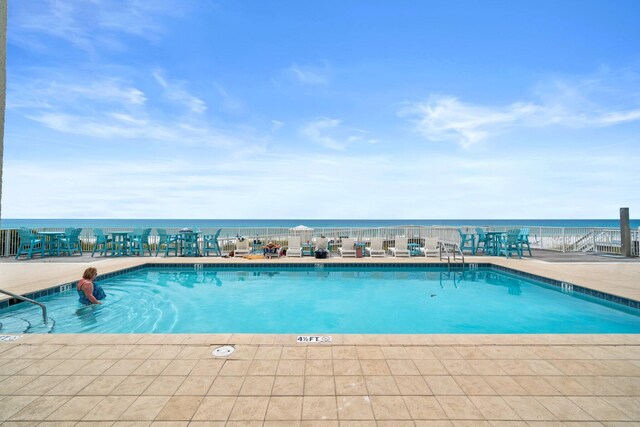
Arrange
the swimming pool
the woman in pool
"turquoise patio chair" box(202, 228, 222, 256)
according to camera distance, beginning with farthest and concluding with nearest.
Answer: "turquoise patio chair" box(202, 228, 222, 256), the woman in pool, the swimming pool

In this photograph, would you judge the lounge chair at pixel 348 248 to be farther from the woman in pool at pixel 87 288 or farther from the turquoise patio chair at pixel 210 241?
the woman in pool at pixel 87 288

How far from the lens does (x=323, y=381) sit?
254 centimetres

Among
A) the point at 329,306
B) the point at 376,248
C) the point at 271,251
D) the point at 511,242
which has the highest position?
the point at 511,242

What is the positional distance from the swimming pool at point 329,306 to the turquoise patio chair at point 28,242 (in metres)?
4.38

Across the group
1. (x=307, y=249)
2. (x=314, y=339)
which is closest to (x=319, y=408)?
(x=314, y=339)

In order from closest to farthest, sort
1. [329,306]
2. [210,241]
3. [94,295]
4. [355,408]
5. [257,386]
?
[355,408]
[257,386]
[94,295]
[329,306]
[210,241]

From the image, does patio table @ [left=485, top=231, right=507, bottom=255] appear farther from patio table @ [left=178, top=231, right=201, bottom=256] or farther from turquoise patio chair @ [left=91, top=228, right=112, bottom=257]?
turquoise patio chair @ [left=91, top=228, right=112, bottom=257]

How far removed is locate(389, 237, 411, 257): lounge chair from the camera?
1066 centimetres

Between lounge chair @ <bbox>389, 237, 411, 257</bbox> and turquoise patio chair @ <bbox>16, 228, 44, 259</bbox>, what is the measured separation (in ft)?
36.5

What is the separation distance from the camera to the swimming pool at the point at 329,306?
16.3 feet

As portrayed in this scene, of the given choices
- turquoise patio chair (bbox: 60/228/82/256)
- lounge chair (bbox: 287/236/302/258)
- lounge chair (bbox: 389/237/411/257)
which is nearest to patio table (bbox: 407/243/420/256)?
lounge chair (bbox: 389/237/411/257)

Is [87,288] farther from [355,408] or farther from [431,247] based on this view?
[431,247]

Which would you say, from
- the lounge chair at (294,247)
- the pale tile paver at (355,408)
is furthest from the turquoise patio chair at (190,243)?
the pale tile paver at (355,408)

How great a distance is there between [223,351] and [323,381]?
1.11 m
